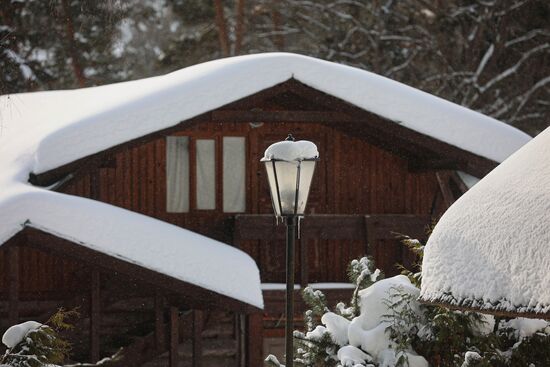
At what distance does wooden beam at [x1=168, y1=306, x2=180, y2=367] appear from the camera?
1359cm

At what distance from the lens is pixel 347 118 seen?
50.1 feet

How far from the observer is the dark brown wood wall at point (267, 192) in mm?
16141

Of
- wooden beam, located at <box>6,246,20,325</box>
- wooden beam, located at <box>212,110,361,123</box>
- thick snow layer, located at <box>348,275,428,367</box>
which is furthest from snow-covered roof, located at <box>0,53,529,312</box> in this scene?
thick snow layer, located at <box>348,275,428,367</box>

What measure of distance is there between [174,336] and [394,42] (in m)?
15.5

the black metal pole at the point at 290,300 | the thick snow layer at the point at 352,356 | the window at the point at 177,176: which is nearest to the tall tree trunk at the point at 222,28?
the window at the point at 177,176

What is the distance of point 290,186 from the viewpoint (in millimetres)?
8312

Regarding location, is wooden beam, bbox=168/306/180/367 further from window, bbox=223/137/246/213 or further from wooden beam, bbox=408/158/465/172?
wooden beam, bbox=408/158/465/172

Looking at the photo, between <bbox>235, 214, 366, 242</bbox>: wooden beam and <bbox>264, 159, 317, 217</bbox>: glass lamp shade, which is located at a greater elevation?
<bbox>264, 159, 317, 217</bbox>: glass lamp shade

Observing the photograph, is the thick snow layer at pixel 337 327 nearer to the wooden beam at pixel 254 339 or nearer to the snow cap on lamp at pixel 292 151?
the snow cap on lamp at pixel 292 151

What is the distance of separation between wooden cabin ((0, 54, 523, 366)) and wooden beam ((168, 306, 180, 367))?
1171mm

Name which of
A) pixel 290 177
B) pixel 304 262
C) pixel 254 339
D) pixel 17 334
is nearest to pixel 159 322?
pixel 254 339

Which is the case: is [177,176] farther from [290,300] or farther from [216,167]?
[290,300]

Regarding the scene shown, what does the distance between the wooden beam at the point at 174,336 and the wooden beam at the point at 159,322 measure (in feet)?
0.84

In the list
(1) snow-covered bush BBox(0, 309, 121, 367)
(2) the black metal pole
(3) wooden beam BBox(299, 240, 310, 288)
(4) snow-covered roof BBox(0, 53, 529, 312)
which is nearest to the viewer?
(1) snow-covered bush BBox(0, 309, 121, 367)
